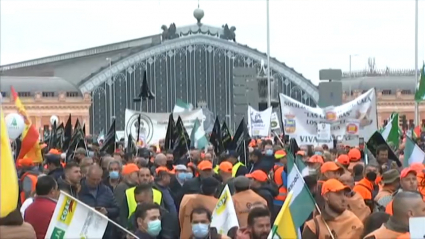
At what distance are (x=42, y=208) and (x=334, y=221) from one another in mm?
2467

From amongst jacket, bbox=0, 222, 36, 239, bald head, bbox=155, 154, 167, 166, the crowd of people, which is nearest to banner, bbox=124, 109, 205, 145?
bald head, bbox=155, 154, 167, 166

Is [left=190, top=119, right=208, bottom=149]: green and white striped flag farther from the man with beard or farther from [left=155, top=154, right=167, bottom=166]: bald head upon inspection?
the man with beard

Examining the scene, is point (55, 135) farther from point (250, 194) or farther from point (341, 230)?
point (341, 230)

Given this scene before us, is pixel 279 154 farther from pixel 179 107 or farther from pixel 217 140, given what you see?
pixel 179 107

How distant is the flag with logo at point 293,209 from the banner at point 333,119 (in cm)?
1022

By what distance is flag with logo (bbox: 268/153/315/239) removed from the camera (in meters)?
6.31

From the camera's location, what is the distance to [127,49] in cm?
7881

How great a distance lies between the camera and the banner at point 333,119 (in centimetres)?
1980

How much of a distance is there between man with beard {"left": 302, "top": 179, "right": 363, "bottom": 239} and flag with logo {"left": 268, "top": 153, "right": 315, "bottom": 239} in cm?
14

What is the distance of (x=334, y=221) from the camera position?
7582 millimetres

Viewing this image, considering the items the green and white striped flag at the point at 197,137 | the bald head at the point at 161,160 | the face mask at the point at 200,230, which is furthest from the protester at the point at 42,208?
the green and white striped flag at the point at 197,137

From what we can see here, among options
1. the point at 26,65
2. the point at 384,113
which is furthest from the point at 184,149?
the point at 26,65

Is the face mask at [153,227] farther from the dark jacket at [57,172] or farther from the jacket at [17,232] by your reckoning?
the dark jacket at [57,172]

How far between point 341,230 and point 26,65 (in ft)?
290
